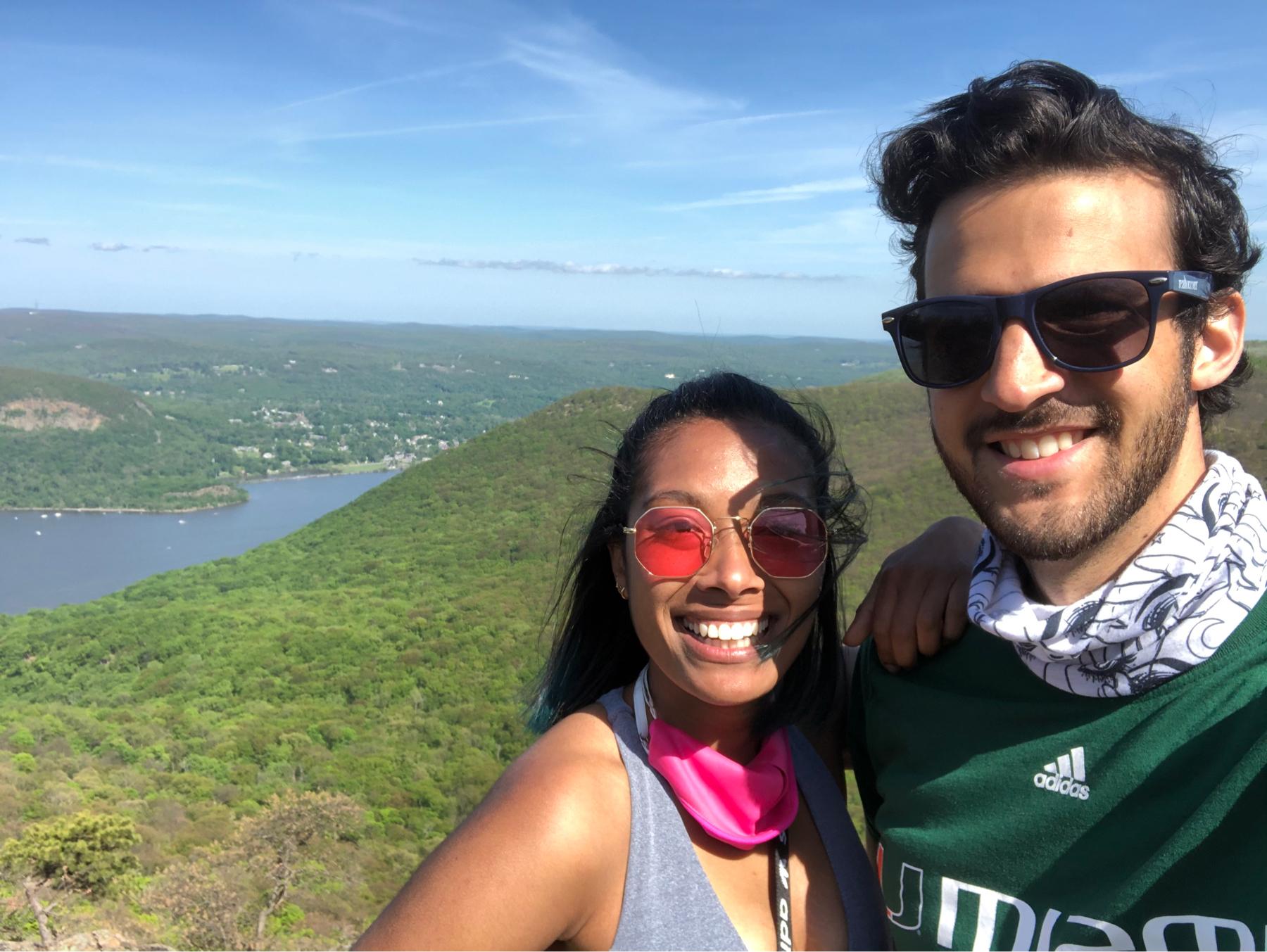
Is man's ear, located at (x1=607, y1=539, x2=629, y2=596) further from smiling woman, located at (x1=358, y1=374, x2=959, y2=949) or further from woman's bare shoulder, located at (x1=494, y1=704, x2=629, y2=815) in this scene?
woman's bare shoulder, located at (x1=494, y1=704, x2=629, y2=815)

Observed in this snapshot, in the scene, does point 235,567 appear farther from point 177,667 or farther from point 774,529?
point 774,529

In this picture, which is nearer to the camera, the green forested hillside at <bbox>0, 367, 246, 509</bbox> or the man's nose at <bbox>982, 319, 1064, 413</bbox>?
Result: the man's nose at <bbox>982, 319, 1064, 413</bbox>

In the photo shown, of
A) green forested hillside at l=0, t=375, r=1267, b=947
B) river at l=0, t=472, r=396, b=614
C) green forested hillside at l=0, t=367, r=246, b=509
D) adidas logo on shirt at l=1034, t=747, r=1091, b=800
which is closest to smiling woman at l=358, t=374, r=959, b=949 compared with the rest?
green forested hillside at l=0, t=375, r=1267, b=947

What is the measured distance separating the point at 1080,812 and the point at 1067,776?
0.17 ft

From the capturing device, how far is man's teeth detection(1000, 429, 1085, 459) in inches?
57.0

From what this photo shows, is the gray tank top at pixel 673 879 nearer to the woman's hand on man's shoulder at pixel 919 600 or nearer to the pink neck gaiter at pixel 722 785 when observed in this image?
the pink neck gaiter at pixel 722 785

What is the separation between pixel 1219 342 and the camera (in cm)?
151

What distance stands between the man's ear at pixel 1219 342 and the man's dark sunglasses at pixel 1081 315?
75 mm

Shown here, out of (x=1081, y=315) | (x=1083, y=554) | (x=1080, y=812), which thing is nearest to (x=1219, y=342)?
(x=1081, y=315)

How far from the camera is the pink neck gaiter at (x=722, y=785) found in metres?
1.59

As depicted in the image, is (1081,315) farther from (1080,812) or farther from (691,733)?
(691,733)

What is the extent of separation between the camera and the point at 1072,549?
4.65 feet

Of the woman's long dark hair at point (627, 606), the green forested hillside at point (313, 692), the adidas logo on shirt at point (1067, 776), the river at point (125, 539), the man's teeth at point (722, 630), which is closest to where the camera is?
the adidas logo on shirt at point (1067, 776)

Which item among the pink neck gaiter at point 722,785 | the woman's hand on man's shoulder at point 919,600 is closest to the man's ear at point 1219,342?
the woman's hand on man's shoulder at point 919,600
